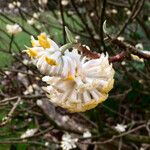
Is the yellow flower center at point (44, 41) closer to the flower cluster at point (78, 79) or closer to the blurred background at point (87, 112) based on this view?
the flower cluster at point (78, 79)

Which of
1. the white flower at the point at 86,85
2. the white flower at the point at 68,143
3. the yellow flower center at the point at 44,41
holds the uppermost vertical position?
the white flower at the point at 68,143

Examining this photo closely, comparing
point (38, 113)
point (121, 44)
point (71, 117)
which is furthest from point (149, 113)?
point (121, 44)

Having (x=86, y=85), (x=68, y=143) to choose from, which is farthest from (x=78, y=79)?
(x=68, y=143)

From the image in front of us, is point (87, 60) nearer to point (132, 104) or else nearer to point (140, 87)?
point (140, 87)

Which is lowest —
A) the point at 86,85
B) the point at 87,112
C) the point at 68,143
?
the point at 86,85

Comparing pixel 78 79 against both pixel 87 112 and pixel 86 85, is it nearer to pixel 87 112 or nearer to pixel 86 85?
pixel 86 85

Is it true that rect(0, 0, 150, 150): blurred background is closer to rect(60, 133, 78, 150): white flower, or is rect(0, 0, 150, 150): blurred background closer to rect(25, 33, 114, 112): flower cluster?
rect(60, 133, 78, 150): white flower

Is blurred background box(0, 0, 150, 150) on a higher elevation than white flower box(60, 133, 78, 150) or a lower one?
higher

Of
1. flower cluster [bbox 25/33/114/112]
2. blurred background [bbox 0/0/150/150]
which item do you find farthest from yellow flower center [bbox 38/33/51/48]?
blurred background [bbox 0/0/150/150]

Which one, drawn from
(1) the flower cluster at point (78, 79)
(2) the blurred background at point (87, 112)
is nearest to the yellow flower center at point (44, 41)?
(1) the flower cluster at point (78, 79)
